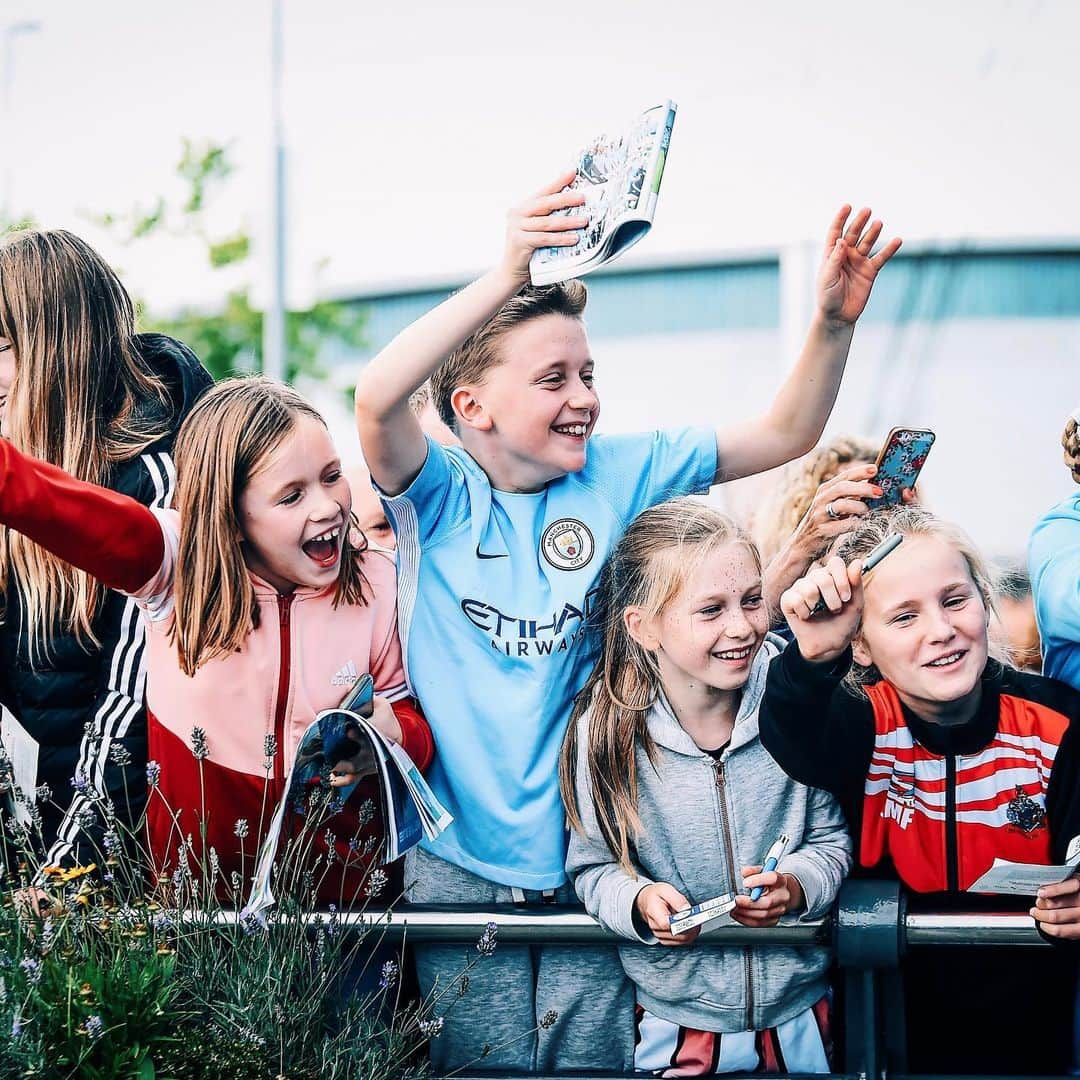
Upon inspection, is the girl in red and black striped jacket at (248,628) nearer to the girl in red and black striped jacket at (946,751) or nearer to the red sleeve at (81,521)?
the red sleeve at (81,521)

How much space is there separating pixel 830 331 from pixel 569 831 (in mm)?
1059

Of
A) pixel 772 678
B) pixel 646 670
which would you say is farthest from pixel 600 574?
pixel 772 678

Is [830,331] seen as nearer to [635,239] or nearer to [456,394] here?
[635,239]

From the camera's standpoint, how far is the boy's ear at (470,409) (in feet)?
9.53

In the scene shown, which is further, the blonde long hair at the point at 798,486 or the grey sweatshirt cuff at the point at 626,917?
the blonde long hair at the point at 798,486

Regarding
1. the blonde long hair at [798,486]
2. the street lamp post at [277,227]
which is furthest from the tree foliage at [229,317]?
the blonde long hair at [798,486]

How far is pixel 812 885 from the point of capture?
2.57 meters

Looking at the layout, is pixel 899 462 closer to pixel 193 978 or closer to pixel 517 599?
pixel 517 599

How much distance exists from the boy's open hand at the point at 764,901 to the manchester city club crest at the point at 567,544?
0.67 meters

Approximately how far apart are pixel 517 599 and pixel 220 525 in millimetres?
578

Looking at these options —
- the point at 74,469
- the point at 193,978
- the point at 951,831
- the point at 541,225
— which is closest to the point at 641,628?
the point at 951,831

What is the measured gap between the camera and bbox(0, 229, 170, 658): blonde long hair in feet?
9.75

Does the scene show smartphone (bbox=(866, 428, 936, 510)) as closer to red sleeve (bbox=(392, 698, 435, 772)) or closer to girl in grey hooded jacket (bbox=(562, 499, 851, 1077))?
girl in grey hooded jacket (bbox=(562, 499, 851, 1077))

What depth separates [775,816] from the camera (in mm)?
2721
